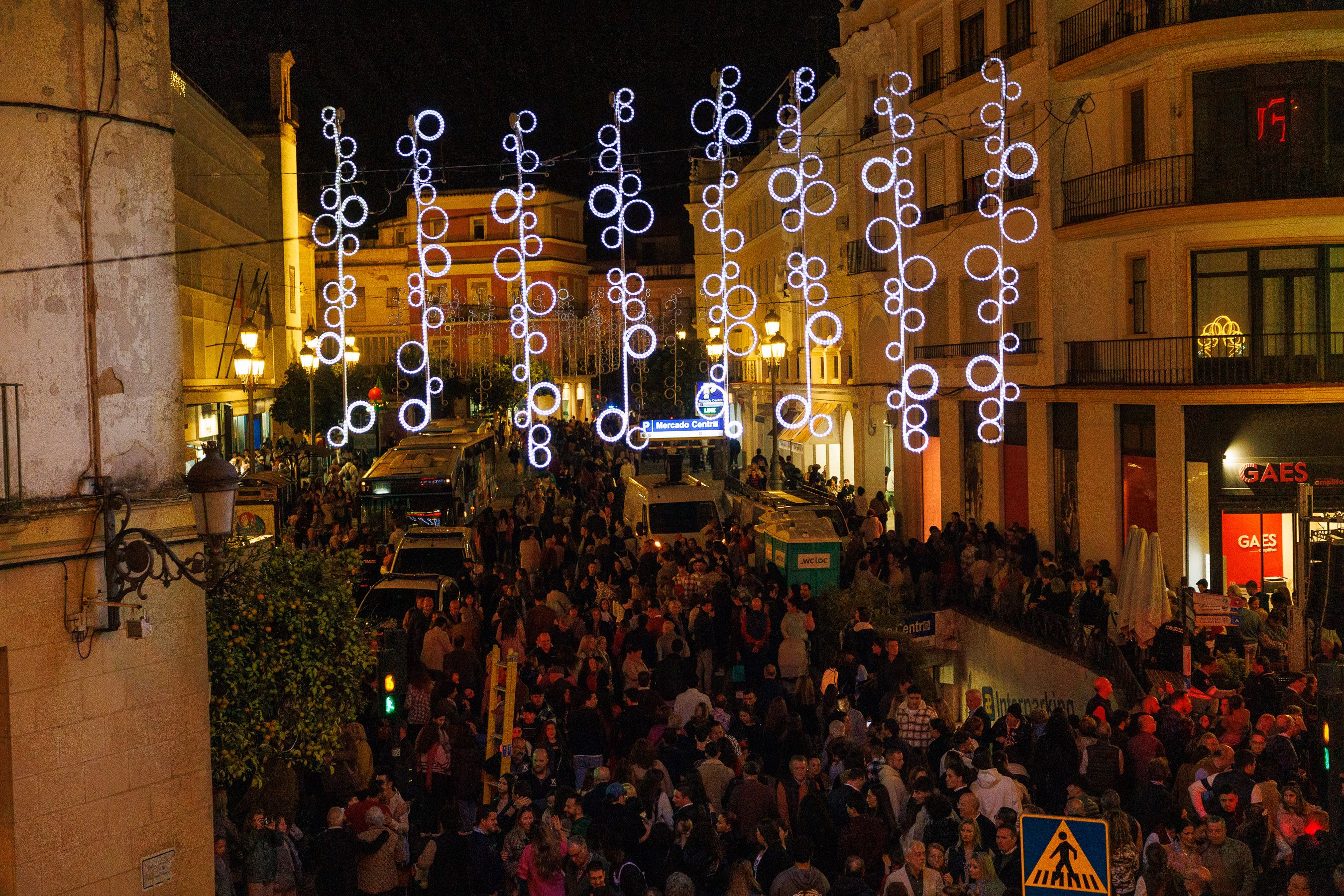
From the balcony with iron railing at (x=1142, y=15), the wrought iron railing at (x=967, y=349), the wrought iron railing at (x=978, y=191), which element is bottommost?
the wrought iron railing at (x=967, y=349)

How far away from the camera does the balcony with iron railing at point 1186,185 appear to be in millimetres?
20484

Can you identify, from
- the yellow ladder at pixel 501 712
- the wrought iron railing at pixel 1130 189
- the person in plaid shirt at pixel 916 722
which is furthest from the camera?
the wrought iron railing at pixel 1130 189

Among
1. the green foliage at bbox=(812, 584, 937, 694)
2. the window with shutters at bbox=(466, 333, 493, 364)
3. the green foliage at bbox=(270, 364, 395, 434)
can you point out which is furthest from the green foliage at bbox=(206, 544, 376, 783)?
the window with shutters at bbox=(466, 333, 493, 364)

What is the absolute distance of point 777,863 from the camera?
902 centimetres

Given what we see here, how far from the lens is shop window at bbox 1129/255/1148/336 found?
22484 millimetres

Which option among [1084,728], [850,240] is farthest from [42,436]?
[850,240]

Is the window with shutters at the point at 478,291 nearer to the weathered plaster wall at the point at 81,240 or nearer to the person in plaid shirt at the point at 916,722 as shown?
the person in plaid shirt at the point at 916,722

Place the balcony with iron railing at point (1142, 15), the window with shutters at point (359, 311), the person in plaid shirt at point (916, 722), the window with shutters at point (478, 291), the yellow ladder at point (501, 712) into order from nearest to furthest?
the yellow ladder at point (501, 712) < the person in plaid shirt at point (916, 722) < the balcony with iron railing at point (1142, 15) < the window with shutters at point (478, 291) < the window with shutters at point (359, 311)

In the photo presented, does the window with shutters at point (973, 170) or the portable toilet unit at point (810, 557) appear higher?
the window with shutters at point (973, 170)

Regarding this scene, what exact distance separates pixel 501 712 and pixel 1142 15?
16.1 m

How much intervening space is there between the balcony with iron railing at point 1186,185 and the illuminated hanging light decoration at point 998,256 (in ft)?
5.67

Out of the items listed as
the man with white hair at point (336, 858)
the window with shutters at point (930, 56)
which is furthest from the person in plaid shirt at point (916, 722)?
the window with shutters at point (930, 56)

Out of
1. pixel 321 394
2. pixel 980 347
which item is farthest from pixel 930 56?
pixel 321 394

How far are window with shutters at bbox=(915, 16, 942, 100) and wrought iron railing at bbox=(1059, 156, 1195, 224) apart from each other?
5.66 metres
